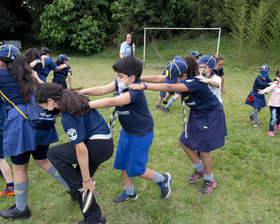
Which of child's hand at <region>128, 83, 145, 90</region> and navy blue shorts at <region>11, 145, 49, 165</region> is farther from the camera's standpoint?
navy blue shorts at <region>11, 145, 49, 165</region>

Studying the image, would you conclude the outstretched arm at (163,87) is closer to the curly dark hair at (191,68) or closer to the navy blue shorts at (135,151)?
the curly dark hair at (191,68)

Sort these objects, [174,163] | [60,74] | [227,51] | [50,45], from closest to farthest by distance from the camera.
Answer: [174,163] → [60,74] → [227,51] → [50,45]

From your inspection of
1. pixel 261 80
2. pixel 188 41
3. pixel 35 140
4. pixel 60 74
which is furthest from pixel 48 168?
pixel 188 41

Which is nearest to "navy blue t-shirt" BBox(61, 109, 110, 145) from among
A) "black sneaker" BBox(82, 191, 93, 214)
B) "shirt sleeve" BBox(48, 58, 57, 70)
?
"black sneaker" BBox(82, 191, 93, 214)

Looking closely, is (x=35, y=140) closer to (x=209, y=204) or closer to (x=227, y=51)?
(x=209, y=204)

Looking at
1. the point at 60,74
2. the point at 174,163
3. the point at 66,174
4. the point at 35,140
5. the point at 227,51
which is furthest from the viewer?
the point at 227,51

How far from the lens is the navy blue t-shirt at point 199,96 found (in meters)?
2.63

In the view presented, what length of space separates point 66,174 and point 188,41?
60.2 ft

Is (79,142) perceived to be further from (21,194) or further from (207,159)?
(207,159)

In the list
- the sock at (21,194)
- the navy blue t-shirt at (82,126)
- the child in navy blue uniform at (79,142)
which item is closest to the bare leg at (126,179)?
the child in navy blue uniform at (79,142)

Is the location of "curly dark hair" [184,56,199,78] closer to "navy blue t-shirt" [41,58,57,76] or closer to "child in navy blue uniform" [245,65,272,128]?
"child in navy blue uniform" [245,65,272,128]

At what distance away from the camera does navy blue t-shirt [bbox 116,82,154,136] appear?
243 cm

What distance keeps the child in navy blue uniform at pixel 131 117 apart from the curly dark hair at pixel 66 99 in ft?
0.30

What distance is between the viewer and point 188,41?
18906 millimetres
